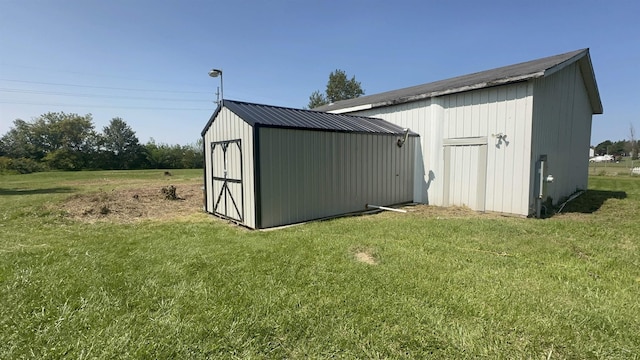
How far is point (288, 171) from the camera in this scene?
671 centimetres

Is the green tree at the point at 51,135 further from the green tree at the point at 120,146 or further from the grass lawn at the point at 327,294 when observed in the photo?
the grass lawn at the point at 327,294

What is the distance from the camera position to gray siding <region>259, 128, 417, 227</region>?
6.48 metres

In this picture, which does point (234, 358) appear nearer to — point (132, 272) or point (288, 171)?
point (132, 272)

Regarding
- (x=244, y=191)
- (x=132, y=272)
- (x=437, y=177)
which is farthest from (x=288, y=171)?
(x=437, y=177)

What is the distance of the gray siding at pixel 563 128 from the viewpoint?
293 inches

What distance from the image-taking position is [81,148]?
45531 mm

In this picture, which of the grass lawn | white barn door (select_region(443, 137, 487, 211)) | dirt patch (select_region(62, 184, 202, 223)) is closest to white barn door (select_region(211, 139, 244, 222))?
dirt patch (select_region(62, 184, 202, 223))

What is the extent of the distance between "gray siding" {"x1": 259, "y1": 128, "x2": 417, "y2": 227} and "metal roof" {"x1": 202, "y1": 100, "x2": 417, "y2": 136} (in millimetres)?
146

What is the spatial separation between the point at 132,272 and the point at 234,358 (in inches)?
94.8

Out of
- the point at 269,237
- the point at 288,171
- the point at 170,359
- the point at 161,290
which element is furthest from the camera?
the point at 288,171

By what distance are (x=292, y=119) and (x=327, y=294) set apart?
494 cm

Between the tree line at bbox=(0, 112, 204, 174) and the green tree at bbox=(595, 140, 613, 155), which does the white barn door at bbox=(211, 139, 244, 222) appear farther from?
the green tree at bbox=(595, 140, 613, 155)

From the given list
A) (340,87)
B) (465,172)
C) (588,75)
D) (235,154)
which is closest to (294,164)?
(235,154)

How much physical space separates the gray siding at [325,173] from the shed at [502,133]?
0.92 m
